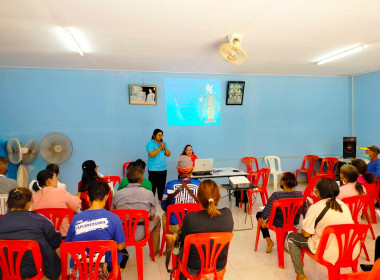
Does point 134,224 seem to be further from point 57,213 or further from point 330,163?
point 330,163

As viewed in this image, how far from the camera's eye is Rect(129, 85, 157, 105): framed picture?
5531mm

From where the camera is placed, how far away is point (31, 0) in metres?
2.46

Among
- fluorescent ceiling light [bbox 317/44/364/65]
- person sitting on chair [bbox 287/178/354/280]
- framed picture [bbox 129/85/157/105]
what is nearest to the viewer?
person sitting on chair [bbox 287/178/354/280]

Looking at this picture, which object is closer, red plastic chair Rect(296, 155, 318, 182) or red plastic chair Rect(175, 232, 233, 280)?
red plastic chair Rect(175, 232, 233, 280)

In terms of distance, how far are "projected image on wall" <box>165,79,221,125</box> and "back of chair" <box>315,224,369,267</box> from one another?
13.7 ft

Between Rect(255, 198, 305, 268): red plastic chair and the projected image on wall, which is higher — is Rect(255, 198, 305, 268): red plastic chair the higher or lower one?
the lower one

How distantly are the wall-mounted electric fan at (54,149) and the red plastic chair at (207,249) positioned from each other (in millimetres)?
3587

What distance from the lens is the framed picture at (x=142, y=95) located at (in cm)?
553

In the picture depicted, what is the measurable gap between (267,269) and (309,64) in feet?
13.7

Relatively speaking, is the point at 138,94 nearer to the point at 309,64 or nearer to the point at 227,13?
the point at 227,13

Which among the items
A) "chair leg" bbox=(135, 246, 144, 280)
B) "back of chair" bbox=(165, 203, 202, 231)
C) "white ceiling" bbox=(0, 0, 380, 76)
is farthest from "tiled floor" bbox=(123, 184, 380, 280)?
"white ceiling" bbox=(0, 0, 380, 76)

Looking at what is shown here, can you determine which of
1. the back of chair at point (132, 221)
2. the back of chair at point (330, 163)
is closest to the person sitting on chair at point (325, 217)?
the back of chair at point (132, 221)

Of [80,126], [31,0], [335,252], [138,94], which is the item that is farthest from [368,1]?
[80,126]

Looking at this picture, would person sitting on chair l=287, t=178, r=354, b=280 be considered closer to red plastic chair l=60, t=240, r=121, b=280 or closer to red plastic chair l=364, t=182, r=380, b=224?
red plastic chair l=60, t=240, r=121, b=280
